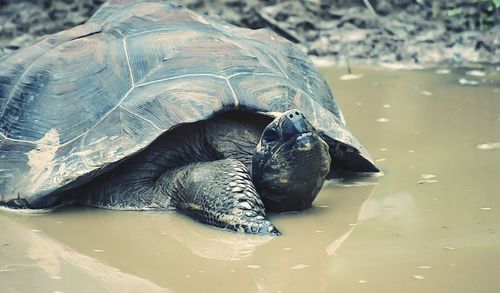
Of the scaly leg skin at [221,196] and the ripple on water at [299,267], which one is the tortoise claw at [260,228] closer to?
the scaly leg skin at [221,196]

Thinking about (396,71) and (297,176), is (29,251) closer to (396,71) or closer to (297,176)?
(297,176)

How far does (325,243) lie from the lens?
3.97 m

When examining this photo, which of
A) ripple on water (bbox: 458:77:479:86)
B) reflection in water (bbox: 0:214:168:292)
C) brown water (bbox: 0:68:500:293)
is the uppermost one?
reflection in water (bbox: 0:214:168:292)

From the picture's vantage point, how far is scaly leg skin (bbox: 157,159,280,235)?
13.4 ft

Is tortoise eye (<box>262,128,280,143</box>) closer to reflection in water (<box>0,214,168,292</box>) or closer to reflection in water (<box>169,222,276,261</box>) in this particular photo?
reflection in water (<box>169,222,276,261</box>)

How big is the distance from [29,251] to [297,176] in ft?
3.75

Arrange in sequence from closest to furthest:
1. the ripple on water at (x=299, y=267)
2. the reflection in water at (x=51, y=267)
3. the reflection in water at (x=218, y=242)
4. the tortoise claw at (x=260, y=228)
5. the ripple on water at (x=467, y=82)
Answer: the reflection in water at (x=51, y=267), the ripple on water at (x=299, y=267), the reflection in water at (x=218, y=242), the tortoise claw at (x=260, y=228), the ripple on water at (x=467, y=82)

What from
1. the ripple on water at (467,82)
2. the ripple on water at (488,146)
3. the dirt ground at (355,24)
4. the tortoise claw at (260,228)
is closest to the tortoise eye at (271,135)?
the tortoise claw at (260,228)

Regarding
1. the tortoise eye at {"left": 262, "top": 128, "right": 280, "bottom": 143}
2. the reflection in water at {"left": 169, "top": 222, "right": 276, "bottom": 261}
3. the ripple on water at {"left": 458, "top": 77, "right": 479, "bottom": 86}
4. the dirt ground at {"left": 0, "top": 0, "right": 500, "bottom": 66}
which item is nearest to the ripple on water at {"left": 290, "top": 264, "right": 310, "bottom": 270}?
the reflection in water at {"left": 169, "top": 222, "right": 276, "bottom": 261}

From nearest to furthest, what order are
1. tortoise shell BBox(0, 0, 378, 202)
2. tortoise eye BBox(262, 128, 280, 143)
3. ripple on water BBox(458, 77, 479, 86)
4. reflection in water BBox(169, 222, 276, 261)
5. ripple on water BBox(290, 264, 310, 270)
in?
ripple on water BBox(290, 264, 310, 270), reflection in water BBox(169, 222, 276, 261), tortoise eye BBox(262, 128, 280, 143), tortoise shell BBox(0, 0, 378, 202), ripple on water BBox(458, 77, 479, 86)

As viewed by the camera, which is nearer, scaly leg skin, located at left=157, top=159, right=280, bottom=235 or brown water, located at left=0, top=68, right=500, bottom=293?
brown water, located at left=0, top=68, right=500, bottom=293

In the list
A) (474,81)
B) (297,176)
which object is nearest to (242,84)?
(297,176)

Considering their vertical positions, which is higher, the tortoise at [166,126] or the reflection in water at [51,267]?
the tortoise at [166,126]

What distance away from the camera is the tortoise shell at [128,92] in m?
4.33
